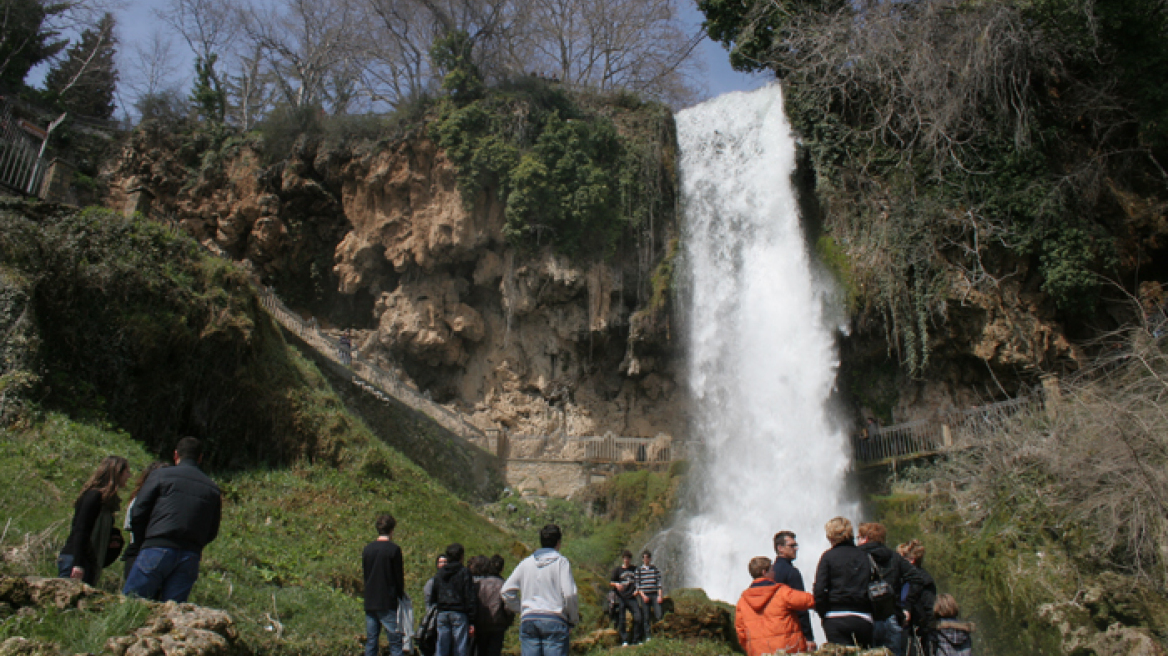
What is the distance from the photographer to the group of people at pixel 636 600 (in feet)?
27.1

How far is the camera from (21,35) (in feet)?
84.4

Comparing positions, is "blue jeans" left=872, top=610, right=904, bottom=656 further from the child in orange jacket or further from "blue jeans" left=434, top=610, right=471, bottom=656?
"blue jeans" left=434, top=610, right=471, bottom=656

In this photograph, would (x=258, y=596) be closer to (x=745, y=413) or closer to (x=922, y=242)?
(x=745, y=413)

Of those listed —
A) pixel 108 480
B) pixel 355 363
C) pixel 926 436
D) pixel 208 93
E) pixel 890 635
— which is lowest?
pixel 890 635

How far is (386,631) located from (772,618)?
113 inches

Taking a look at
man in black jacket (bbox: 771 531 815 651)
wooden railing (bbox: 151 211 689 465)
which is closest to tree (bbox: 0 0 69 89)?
wooden railing (bbox: 151 211 689 465)

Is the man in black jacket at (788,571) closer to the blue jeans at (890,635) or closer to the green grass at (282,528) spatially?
the blue jeans at (890,635)

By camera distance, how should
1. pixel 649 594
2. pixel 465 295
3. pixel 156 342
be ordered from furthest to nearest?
pixel 465 295 → pixel 156 342 → pixel 649 594

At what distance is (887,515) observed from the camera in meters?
14.1

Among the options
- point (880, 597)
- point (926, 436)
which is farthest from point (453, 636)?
point (926, 436)

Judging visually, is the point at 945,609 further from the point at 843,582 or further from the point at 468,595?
the point at 468,595

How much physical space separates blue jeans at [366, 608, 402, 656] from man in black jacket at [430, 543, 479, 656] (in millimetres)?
339

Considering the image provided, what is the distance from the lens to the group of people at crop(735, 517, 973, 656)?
4.83 meters

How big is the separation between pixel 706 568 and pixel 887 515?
366cm
